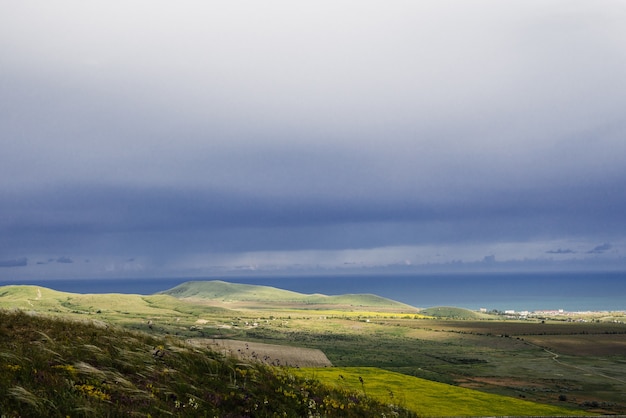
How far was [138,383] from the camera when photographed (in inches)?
579

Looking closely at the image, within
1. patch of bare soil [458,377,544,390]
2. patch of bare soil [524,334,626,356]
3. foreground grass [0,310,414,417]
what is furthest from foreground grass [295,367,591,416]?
patch of bare soil [524,334,626,356]

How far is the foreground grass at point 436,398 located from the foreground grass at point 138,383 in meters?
11.4

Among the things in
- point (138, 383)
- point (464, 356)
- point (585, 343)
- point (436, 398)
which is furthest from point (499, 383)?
point (585, 343)

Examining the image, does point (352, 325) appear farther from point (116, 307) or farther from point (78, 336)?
point (78, 336)

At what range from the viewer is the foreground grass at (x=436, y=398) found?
30050 mm

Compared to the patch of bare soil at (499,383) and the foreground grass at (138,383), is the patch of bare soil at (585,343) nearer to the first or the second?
the patch of bare soil at (499,383)

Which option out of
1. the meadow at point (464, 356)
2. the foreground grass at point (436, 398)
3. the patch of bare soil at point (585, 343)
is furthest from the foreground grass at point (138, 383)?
the patch of bare soil at point (585, 343)

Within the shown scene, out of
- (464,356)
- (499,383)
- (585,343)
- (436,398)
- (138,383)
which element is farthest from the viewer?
(585,343)

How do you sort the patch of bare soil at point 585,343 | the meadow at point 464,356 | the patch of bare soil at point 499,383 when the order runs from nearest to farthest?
the meadow at point 464,356 < the patch of bare soil at point 499,383 < the patch of bare soil at point 585,343

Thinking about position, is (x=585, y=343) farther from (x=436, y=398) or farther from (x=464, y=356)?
(x=436, y=398)

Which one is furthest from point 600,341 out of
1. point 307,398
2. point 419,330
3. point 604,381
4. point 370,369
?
point 307,398

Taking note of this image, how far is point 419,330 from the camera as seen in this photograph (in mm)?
149875

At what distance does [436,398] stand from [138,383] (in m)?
25.4

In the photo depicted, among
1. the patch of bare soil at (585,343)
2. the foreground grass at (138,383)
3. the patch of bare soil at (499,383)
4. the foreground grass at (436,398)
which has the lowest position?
the patch of bare soil at (585,343)
